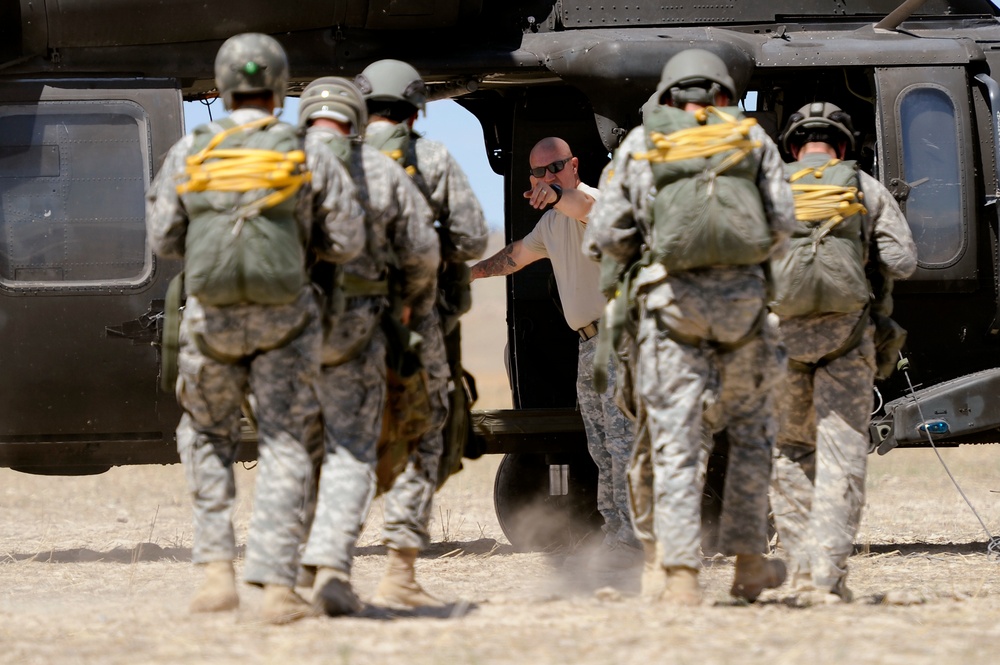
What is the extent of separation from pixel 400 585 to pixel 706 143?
1879 millimetres

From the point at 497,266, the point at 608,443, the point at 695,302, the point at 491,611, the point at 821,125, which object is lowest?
the point at 491,611

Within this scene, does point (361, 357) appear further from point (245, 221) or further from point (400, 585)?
point (400, 585)

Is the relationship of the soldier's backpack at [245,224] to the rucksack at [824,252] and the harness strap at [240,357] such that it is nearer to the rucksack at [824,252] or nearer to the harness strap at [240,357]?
the harness strap at [240,357]

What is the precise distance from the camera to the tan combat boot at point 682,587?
5023 mm

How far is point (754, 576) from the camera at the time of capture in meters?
5.28

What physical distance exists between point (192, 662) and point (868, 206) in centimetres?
325

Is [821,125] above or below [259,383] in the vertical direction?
above

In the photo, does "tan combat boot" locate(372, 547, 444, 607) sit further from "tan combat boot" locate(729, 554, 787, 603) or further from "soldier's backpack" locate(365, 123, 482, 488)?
"tan combat boot" locate(729, 554, 787, 603)

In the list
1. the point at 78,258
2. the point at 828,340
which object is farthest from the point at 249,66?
the point at 78,258

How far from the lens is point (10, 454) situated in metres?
7.44

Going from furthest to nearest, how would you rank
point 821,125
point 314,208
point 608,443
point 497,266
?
point 497,266 → point 608,443 → point 821,125 → point 314,208

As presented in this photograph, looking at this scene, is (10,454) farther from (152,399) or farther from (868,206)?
(868,206)

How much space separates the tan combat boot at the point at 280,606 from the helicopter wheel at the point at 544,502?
379 centimetres

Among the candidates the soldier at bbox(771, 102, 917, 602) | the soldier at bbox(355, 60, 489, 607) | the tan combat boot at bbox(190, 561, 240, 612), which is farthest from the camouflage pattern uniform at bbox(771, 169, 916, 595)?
the tan combat boot at bbox(190, 561, 240, 612)
